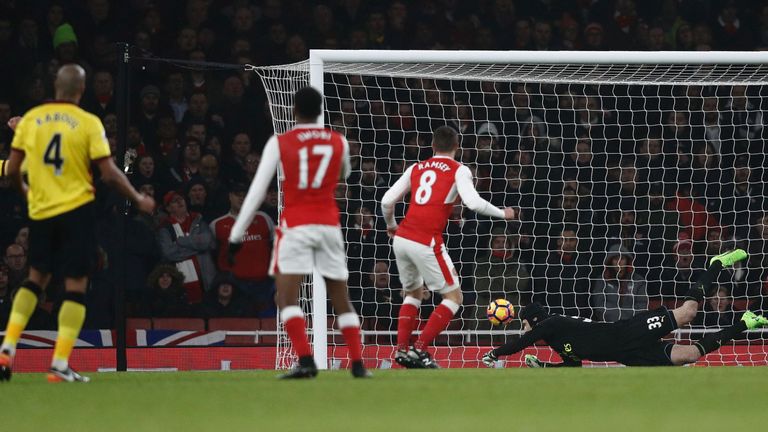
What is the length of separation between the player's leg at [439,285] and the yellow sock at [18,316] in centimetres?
347

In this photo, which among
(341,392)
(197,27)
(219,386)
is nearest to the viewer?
(341,392)

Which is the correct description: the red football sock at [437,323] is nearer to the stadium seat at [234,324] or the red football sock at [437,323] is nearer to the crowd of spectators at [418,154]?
the crowd of spectators at [418,154]

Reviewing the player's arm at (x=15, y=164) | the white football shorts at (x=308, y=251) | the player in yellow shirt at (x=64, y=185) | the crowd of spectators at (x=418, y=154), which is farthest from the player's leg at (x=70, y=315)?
the crowd of spectators at (x=418, y=154)

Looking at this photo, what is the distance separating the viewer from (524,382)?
7.88 meters

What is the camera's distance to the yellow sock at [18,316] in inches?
311

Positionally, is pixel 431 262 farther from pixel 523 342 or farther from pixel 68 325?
pixel 68 325

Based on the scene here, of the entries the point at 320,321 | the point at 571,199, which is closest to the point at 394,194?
the point at 320,321

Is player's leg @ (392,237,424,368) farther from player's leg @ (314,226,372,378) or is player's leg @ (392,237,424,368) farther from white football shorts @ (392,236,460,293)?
player's leg @ (314,226,372,378)

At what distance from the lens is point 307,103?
310 inches

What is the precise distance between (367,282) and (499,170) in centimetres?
199

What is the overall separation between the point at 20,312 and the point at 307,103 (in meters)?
2.14

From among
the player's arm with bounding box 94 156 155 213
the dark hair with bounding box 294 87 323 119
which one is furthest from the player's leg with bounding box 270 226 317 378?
the player's arm with bounding box 94 156 155 213

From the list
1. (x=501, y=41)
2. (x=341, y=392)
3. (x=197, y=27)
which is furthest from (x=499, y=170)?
(x=341, y=392)

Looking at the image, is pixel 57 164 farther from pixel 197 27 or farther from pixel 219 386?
pixel 197 27
